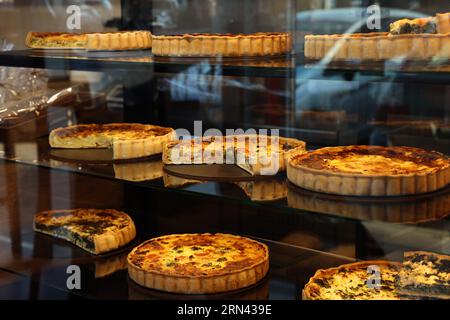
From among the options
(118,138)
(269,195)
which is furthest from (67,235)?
(269,195)

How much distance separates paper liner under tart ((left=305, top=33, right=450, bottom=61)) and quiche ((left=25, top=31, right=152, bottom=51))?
778 millimetres

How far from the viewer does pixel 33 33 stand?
8.68 feet

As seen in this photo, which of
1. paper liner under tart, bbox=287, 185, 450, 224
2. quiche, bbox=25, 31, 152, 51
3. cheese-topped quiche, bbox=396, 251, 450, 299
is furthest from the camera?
quiche, bbox=25, 31, 152, 51

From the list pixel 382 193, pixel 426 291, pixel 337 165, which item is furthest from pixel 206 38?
pixel 426 291

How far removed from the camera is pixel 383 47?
1740 millimetres

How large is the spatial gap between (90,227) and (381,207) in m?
1.38

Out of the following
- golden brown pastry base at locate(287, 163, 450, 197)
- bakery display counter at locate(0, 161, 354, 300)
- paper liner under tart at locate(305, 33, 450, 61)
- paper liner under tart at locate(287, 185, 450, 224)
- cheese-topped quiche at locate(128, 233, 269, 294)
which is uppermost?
paper liner under tart at locate(305, 33, 450, 61)

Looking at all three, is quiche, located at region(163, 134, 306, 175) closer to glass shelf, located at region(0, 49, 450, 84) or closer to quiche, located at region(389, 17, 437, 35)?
glass shelf, located at region(0, 49, 450, 84)

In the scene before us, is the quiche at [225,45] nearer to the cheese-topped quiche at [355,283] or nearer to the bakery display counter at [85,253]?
the bakery display counter at [85,253]

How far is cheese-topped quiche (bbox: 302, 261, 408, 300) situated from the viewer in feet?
6.68

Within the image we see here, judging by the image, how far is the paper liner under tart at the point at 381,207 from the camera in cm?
160

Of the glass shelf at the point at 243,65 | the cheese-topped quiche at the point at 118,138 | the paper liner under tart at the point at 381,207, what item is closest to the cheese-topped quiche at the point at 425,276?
the paper liner under tart at the point at 381,207

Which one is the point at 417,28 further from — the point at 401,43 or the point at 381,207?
the point at 381,207

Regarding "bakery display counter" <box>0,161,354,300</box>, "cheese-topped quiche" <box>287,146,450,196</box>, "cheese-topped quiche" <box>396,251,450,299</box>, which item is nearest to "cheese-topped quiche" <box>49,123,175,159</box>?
"bakery display counter" <box>0,161,354,300</box>
